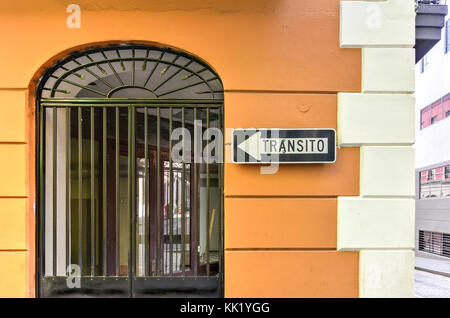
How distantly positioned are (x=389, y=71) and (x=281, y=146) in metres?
1.53

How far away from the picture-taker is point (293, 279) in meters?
3.16

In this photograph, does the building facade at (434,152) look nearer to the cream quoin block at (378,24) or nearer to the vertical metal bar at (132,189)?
the cream quoin block at (378,24)

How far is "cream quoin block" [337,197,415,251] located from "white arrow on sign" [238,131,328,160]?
2.41 feet

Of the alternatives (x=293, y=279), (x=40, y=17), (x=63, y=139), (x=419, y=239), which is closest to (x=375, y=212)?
(x=293, y=279)

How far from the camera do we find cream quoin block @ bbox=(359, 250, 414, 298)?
123 inches

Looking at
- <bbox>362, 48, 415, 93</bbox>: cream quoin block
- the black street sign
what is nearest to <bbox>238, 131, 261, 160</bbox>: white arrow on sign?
the black street sign

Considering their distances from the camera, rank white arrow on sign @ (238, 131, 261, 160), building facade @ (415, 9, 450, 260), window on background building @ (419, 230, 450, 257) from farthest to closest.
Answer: building facade @ (415, 9, 450, 260), window on background building @ (419, 230, 450, 257), white arrow on sign @ (238, 131, 261, 160)

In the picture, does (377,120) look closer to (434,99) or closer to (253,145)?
(253,145)

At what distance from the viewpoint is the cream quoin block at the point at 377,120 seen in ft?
10.3

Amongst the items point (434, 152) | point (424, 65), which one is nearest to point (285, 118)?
point (434, 152)

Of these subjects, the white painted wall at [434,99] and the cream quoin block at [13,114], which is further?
the white painted wall at [434,99]

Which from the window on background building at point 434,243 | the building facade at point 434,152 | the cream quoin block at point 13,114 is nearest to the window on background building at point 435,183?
the building facade at point 434,152

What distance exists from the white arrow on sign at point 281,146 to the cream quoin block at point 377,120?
0.30 meters

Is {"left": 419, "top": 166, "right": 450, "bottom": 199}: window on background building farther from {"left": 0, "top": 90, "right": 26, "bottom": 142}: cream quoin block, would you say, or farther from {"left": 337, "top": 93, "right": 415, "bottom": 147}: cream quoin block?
{"left": 0, "top": 90, "right": 26, "bottom": 142}: cream quoin block
